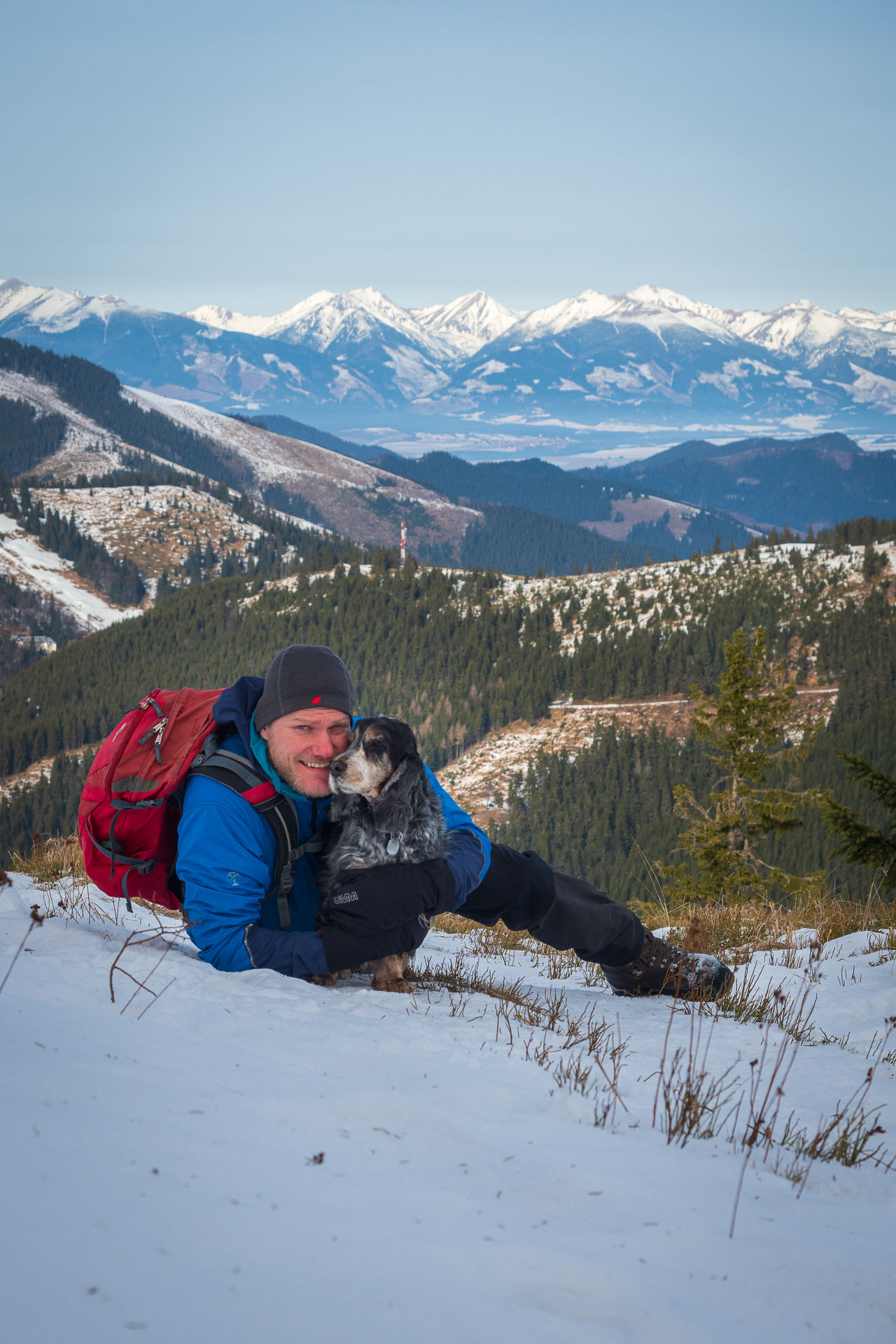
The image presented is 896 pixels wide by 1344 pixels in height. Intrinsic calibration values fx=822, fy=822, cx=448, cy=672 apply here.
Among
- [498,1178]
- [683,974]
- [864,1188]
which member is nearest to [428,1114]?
[498,1178]

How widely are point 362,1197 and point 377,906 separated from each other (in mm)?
1990

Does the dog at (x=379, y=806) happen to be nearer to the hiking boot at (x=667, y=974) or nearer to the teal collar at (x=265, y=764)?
the teal collar at (x=265, y=764)

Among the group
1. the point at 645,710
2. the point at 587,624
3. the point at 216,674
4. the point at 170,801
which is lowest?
the point at 216,674

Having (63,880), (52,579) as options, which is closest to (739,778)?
(63,880)

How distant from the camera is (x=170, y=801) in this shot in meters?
4.43

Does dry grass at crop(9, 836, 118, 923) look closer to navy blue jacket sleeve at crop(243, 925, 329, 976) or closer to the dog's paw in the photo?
navy blue jacket sleeve at crop(243, 925, 329, 976)

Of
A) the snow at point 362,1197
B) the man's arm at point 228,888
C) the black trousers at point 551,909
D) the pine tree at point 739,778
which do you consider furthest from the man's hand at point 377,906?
the pine tree at point 739,778

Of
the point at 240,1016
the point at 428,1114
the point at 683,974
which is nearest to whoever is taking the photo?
the point at 428,1114

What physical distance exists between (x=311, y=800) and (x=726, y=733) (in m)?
19.9

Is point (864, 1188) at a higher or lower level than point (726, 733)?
higher

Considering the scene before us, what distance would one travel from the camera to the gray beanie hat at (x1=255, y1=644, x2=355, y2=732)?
4.30m

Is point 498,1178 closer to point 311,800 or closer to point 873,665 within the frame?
point 311,800

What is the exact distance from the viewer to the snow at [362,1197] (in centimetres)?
160

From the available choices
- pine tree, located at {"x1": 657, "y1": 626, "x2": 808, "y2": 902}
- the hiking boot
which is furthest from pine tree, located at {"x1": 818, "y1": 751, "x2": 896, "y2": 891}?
pine tree, located at {"x1": 657, "y1": 626, "x2": 808, "y2": 902}
